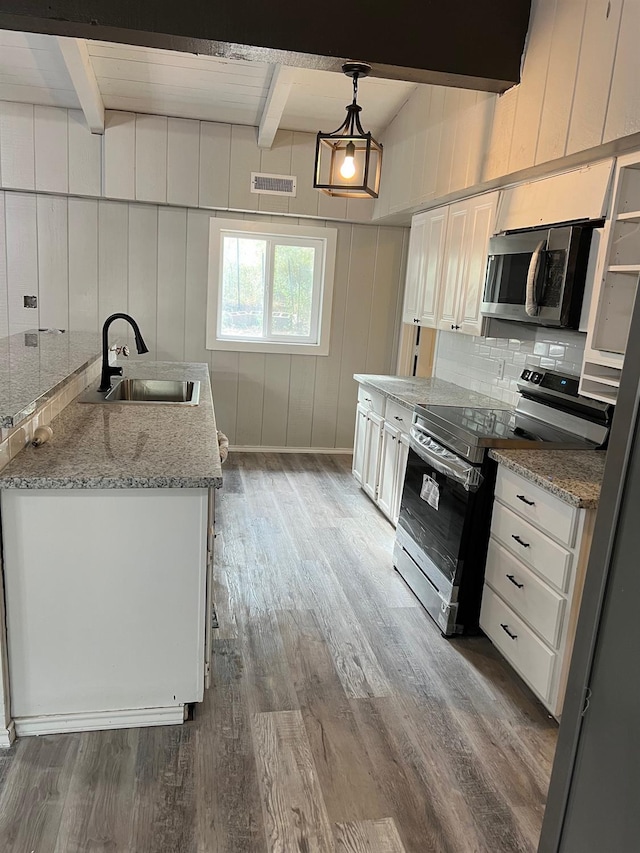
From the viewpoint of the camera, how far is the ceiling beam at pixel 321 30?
2369 mm

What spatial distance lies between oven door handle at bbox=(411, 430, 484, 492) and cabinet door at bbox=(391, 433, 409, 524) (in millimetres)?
537

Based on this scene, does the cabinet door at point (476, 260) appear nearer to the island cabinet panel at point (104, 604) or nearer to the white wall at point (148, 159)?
the white wall at point (148, 159)

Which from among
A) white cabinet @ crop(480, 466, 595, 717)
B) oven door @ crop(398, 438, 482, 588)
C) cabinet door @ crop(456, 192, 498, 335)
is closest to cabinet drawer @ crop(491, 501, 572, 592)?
white cabinet @ crop(480, 466, 595, 717)

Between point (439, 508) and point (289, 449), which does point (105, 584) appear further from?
point (289, 449)

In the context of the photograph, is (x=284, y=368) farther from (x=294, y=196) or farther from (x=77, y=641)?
(x=77, y=641)

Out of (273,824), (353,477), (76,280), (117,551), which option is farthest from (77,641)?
(76,280)

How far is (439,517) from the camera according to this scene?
2.96m

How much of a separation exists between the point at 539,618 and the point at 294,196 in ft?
13.1

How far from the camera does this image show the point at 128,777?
1913 mm

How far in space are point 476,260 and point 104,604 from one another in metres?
2.66

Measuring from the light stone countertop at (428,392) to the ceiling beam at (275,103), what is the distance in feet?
6.28

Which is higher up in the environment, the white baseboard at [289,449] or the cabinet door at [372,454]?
the cabinet door at [372,454]

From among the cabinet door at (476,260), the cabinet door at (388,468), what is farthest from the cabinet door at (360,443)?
the cabinet door at (476,260)

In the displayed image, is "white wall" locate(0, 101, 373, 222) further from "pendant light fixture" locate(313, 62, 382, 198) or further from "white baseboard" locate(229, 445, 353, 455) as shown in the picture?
"pendant light fixture" locate(313, 62, 382, 198)
